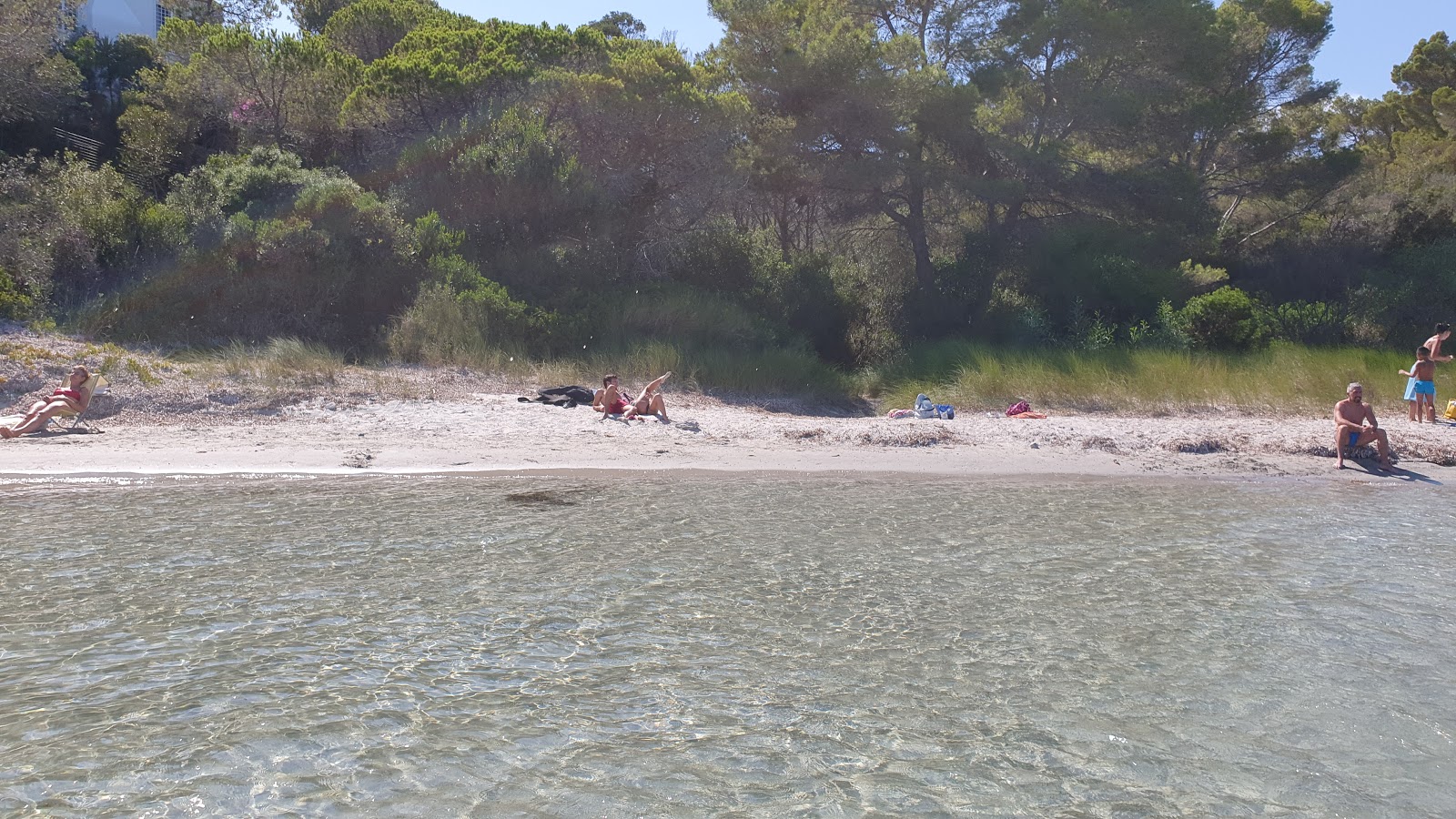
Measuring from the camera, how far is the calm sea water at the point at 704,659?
4633 mm

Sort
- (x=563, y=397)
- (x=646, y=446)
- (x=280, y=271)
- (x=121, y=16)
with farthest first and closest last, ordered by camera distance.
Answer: (x=121, y=16) → (x=280, y=271) → (x=563, y=397) → (x=646, y=446)

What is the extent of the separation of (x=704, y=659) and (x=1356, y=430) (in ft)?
32.8

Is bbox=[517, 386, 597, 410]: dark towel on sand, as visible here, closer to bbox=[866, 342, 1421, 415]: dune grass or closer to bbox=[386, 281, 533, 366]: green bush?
bbox=[386, 281, 533, 366]: green bush

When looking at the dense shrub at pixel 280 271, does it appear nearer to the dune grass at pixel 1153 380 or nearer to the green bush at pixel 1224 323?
the dune grass at pixel 1153 380

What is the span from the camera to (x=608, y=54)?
2192 cm

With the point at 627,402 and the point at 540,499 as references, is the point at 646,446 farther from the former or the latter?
the point at 540,499

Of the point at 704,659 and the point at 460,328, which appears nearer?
the point at 704,659

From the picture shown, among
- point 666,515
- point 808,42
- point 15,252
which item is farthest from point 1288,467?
point 15,252

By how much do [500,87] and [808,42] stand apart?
6265 mm

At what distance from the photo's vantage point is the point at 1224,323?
19.8m

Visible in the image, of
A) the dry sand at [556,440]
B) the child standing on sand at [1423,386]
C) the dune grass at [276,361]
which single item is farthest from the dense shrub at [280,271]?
the child standing on sand at [1423,386]

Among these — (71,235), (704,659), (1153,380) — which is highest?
(71,235)

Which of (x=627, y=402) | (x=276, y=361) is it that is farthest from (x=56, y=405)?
(x=627, y=402)

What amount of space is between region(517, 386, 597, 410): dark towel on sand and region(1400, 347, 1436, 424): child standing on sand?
11.4 meters
